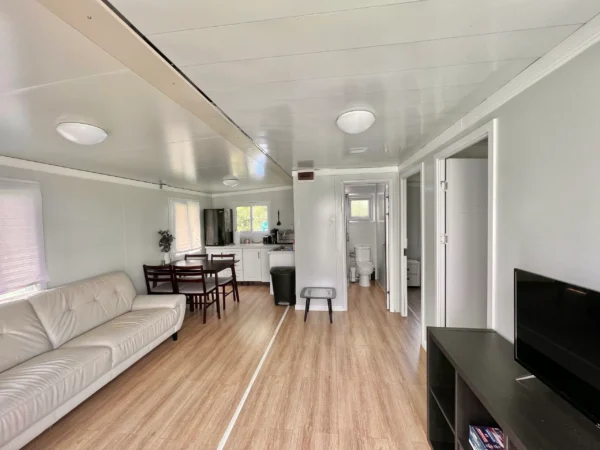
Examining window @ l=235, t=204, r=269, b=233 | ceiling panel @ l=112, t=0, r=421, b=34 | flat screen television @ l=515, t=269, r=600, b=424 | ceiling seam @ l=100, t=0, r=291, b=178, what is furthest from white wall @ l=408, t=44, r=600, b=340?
window @ l=235, t=204, r=269, b=233

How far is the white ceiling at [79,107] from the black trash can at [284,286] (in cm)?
202

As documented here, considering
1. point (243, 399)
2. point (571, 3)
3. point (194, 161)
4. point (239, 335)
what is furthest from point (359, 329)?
point (571, 3)

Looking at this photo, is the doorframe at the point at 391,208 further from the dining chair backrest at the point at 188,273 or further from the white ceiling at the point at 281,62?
the dining chair backrest at the point at 188,273

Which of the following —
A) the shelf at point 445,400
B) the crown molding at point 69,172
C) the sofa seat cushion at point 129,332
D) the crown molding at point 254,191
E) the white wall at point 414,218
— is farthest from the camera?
the crown molding at point 254,191

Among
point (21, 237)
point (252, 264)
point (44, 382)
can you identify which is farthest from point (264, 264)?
point (44, 382)

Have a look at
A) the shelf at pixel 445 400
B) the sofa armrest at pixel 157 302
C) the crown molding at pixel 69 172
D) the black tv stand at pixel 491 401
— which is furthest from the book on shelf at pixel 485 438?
the crown molding at pixel 69 172

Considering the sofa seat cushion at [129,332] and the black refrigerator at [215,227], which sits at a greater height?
the black refrigerator at [215,227]

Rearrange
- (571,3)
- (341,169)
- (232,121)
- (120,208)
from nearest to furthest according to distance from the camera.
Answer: (571,3)
(232,121)
(120,208)
(341,169)

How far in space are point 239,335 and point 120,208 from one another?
244 centimetres

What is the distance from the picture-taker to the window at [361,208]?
19.4 ft

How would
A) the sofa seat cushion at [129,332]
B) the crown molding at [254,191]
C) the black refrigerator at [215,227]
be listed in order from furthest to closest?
the crown molding at [254,191]
the black refrigerator at [215,227]
the sofa seat cushion at [129,332]

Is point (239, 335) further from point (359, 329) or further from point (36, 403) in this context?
point (36, 403)

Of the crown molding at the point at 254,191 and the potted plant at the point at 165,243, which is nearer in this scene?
the potted plant at the point at 165,243

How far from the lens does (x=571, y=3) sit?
0.85 meters
